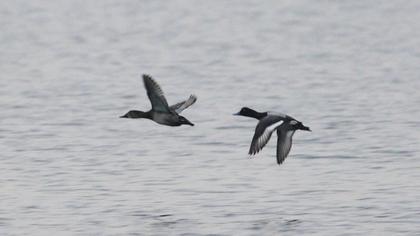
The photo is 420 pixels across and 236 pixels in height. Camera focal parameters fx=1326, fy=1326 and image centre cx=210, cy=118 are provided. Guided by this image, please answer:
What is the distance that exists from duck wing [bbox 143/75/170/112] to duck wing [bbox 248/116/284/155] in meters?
1.49

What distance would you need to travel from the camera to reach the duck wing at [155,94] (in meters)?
20.0

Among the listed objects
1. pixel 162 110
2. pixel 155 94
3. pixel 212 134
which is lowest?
pixel 212 134

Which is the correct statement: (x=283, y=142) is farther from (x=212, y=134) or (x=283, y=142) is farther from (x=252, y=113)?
(x=212, y=134)

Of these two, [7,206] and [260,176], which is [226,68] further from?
[7,206]

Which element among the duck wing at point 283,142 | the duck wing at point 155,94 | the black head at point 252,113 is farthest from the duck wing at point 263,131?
the duck wing at point 155,94

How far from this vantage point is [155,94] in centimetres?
2034

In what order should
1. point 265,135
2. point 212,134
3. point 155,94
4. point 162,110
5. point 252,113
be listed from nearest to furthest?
point 155,94
point 265,135
point 162,110
point 252,113
point 212,134

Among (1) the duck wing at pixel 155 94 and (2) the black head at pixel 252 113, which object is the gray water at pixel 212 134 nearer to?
(2) the black head at pixel 252 113

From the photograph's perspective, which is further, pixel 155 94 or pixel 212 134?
Result: pixel 212 134

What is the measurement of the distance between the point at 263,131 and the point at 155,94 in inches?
69.8

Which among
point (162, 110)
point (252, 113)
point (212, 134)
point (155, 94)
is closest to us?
point (155, 94)

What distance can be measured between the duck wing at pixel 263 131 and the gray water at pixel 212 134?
1.10 meters

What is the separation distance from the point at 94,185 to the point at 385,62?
22.6 m

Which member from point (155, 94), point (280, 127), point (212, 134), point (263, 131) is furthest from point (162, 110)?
point (212, 134)
